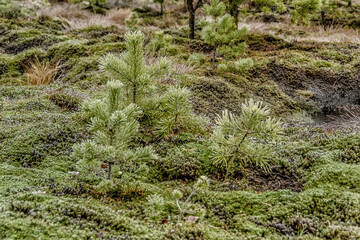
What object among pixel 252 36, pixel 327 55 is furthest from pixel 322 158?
pixel 252 36

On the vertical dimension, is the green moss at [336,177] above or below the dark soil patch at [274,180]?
above

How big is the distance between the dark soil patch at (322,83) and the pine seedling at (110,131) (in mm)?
4856

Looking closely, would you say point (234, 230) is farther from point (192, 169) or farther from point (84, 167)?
point (84, 167)

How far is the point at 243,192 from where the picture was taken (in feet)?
7.78

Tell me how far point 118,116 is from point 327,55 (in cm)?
721

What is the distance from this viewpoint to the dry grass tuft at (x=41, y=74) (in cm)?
586

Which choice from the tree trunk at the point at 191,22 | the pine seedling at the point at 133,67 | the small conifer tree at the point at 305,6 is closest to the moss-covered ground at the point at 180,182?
the pine seedling at the point at 133,67

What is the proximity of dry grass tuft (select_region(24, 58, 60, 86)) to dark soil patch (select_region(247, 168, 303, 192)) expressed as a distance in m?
4.91

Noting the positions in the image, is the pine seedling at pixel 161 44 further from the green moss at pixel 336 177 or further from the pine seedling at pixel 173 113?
the green moss at pixel 336 177

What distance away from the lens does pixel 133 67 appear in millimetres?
2684

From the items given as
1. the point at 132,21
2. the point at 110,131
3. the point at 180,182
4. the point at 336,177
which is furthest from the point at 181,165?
the point at 132,21

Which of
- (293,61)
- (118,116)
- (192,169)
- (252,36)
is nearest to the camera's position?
(118,116)

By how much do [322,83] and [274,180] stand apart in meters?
4.59

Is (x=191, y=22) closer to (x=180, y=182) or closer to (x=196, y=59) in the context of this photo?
(x=196, y=59)
